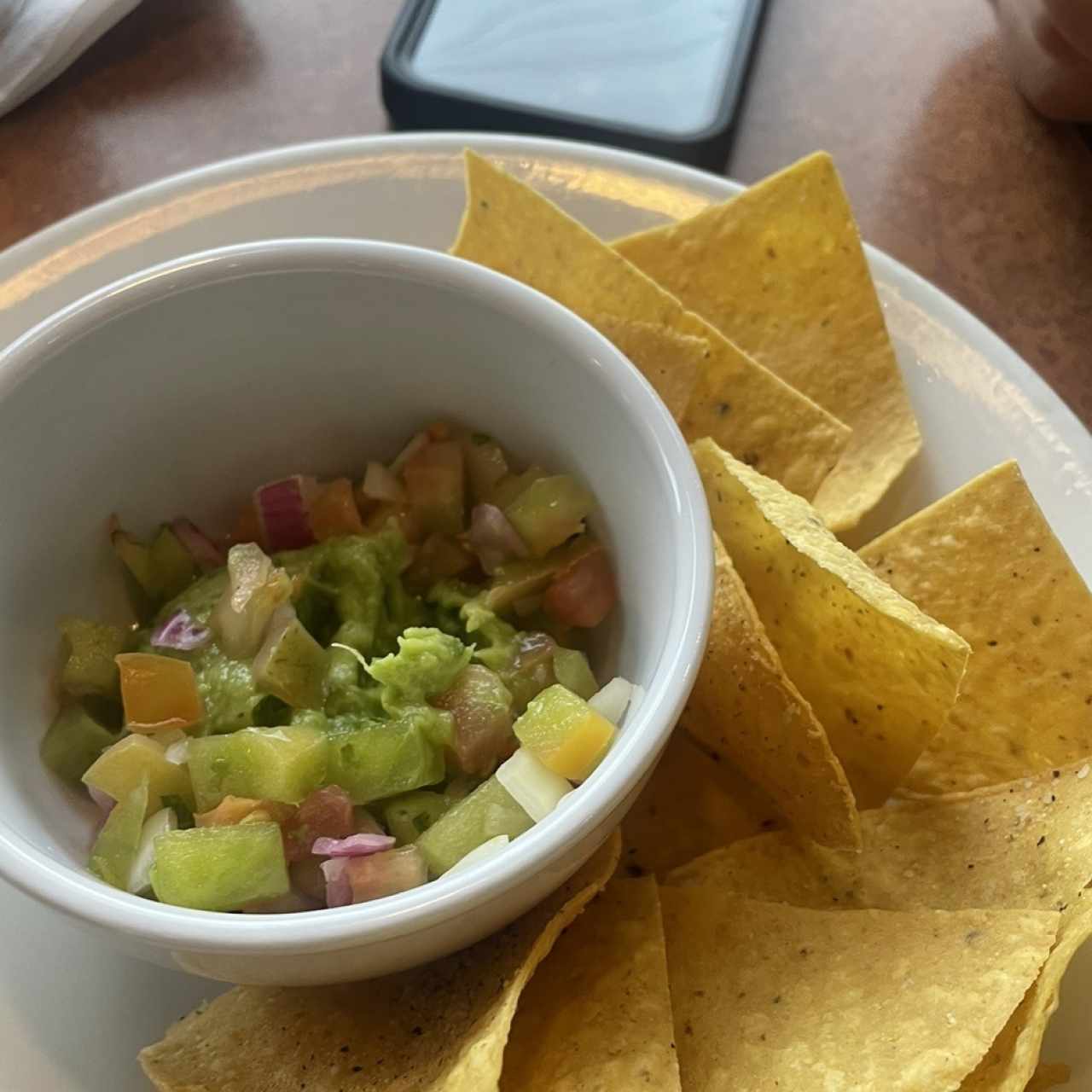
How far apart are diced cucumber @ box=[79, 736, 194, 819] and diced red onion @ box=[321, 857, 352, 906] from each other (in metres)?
0.14

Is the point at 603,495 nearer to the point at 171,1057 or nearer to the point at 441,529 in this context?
the point at 441,529

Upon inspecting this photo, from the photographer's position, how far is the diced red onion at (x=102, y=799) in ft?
3.36

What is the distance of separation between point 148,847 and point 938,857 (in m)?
0.68

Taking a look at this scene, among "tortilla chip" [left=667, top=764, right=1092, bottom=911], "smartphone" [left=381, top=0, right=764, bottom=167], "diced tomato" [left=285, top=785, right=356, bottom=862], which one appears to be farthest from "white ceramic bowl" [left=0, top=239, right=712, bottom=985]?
"smartphone" [left=381, top=0, right=764, bottom=167]

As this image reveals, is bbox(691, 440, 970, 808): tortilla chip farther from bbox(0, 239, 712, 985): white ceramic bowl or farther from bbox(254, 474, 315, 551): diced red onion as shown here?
bbox(254, 474, 315, 551): diced red onion

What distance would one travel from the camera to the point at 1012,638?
1.16 meters

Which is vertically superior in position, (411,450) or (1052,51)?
(411,450)

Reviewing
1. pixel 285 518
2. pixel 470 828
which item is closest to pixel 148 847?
pixel 470 828

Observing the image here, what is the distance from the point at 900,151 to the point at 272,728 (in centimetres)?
147

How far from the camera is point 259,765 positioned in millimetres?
976

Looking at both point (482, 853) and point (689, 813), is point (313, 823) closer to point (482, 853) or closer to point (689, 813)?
point (482, 853)

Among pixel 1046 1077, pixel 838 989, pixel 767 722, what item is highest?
pixel 767 722

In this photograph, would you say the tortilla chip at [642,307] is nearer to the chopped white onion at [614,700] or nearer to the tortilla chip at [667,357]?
the tortilla chip at [667,357]

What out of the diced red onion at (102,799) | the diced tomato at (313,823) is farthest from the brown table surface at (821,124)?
the diced tomato at (313,823)
